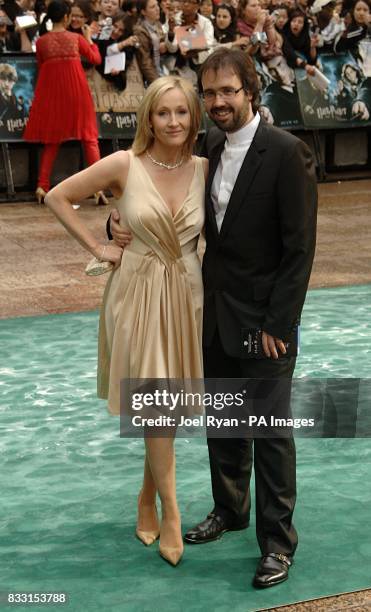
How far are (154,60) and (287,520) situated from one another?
32.6 feet

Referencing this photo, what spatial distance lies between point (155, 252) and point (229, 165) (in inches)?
16.8

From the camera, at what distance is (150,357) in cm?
456

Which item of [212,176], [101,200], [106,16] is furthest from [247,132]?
[106,16]

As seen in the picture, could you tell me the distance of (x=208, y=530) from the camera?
4.95m

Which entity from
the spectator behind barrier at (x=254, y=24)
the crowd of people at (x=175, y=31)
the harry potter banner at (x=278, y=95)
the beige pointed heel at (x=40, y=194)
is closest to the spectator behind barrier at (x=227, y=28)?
the crowd of people at (x=175, y=31)

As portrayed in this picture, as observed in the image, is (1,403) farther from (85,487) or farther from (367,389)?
(367,389)

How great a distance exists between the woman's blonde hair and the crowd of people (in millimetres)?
8763

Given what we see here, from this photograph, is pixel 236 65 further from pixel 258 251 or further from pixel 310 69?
pixel 310 69

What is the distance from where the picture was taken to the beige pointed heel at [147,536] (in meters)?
4.92

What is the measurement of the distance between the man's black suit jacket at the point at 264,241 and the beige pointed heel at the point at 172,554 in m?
0.82

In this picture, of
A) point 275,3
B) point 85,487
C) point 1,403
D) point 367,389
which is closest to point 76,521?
point 85,487

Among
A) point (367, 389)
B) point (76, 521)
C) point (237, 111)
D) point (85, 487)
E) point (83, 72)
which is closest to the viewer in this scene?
point (237, 111)

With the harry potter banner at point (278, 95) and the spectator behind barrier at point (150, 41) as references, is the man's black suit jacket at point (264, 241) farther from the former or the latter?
the spectator behind barrier at point (150, 41)

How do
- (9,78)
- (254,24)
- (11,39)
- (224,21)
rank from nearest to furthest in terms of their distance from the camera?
(9,78), (11,39), (224,21), (254,24)
